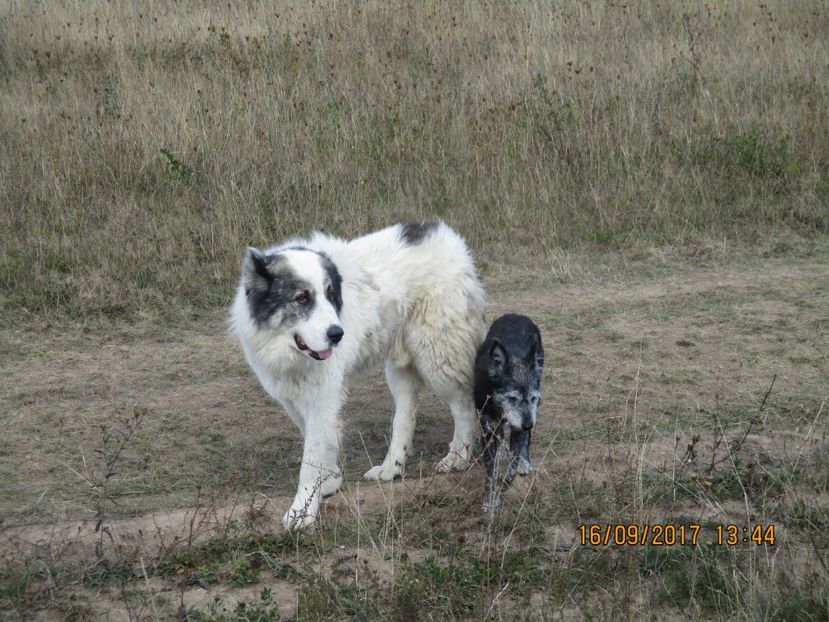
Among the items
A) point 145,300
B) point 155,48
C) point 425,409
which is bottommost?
point 425,409

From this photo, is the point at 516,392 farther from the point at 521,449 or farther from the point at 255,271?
the point at 255,271

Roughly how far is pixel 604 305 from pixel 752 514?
3.77 m

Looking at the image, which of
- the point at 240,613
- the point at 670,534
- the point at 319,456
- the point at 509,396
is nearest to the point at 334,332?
the point at 319,456

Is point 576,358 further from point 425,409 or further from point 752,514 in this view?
point 752,514

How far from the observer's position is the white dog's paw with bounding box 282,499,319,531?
479 centimetres

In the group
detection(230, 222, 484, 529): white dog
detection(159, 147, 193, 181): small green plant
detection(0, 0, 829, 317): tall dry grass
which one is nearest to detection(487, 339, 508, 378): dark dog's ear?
detection(230, 222, 484, 529): white dog

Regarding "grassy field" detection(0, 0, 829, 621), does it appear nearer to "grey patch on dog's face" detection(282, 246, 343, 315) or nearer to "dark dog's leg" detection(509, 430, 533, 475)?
"dark dog's leg" detection(509, 430, 533, 475)

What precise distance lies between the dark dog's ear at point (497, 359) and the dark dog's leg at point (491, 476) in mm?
338

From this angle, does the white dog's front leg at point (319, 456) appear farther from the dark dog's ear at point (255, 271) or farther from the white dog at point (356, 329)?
the dark dog's ear at point (255, 271)

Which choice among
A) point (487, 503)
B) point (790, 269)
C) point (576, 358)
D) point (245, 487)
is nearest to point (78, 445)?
point (245, 487)

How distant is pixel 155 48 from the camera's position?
11.6 metres

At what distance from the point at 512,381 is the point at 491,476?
0.52 meters

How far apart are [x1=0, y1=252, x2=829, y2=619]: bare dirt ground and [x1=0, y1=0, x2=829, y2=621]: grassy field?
29 mm

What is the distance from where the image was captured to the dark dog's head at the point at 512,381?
514 cm
